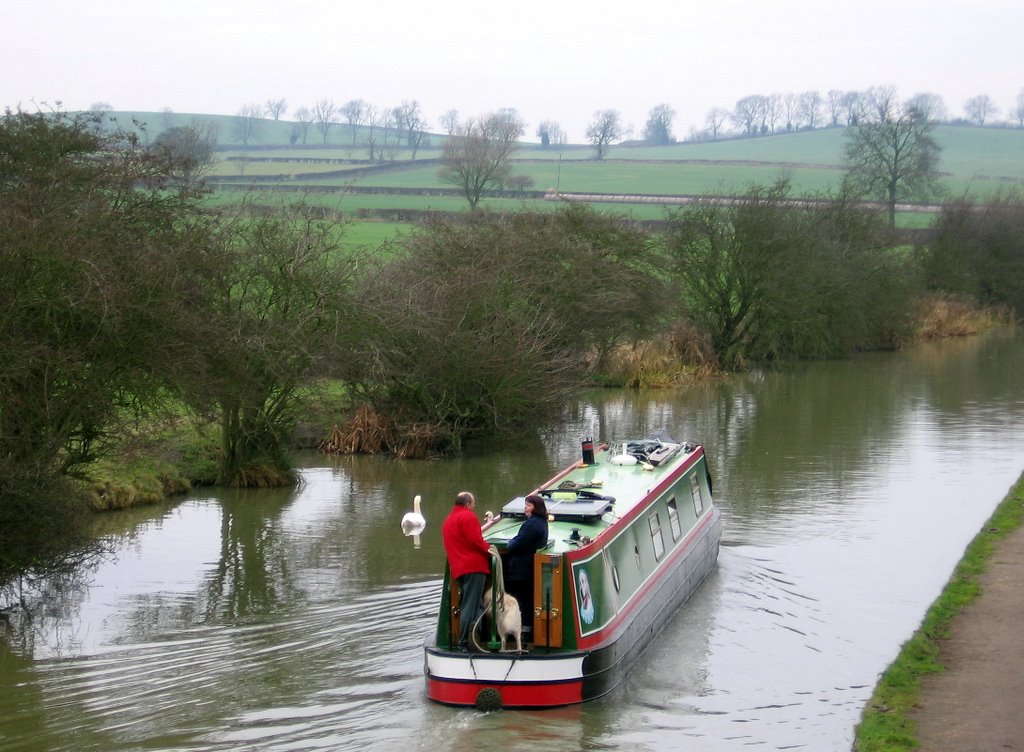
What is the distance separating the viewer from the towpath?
9.77 metres

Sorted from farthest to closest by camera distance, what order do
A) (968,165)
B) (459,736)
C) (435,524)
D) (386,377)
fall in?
(968,165) < (386,377) < (435,524) < (459,736)

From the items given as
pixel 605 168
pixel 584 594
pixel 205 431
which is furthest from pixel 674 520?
pixel 605 168

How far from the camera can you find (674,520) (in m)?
14.7

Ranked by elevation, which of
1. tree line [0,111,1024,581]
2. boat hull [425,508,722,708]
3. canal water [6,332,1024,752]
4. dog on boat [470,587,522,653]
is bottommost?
canal water [6,332,1024,752]

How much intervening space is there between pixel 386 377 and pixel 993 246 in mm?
40432

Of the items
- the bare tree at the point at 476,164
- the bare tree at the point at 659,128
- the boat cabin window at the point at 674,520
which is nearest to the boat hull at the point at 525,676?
the boat cabin window at the point at 674,520

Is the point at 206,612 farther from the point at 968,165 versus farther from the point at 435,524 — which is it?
the point at 968,165

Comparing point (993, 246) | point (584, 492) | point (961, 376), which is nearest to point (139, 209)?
point (584, 492)

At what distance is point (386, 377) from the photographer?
23.3 m

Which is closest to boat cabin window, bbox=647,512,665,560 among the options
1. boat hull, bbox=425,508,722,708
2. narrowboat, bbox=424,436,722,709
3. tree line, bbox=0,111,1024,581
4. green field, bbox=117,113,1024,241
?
narrowboat, bbox=424,436,722,709

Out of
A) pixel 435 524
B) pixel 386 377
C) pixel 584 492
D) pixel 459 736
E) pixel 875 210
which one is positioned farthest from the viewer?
pixel 875 210

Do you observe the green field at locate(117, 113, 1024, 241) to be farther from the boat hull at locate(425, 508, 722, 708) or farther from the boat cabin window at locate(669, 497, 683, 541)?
the boat hull at locate(425, 508, 722, 708)

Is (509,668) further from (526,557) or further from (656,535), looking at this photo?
(656,535)

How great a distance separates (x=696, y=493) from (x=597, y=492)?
2.67 m
